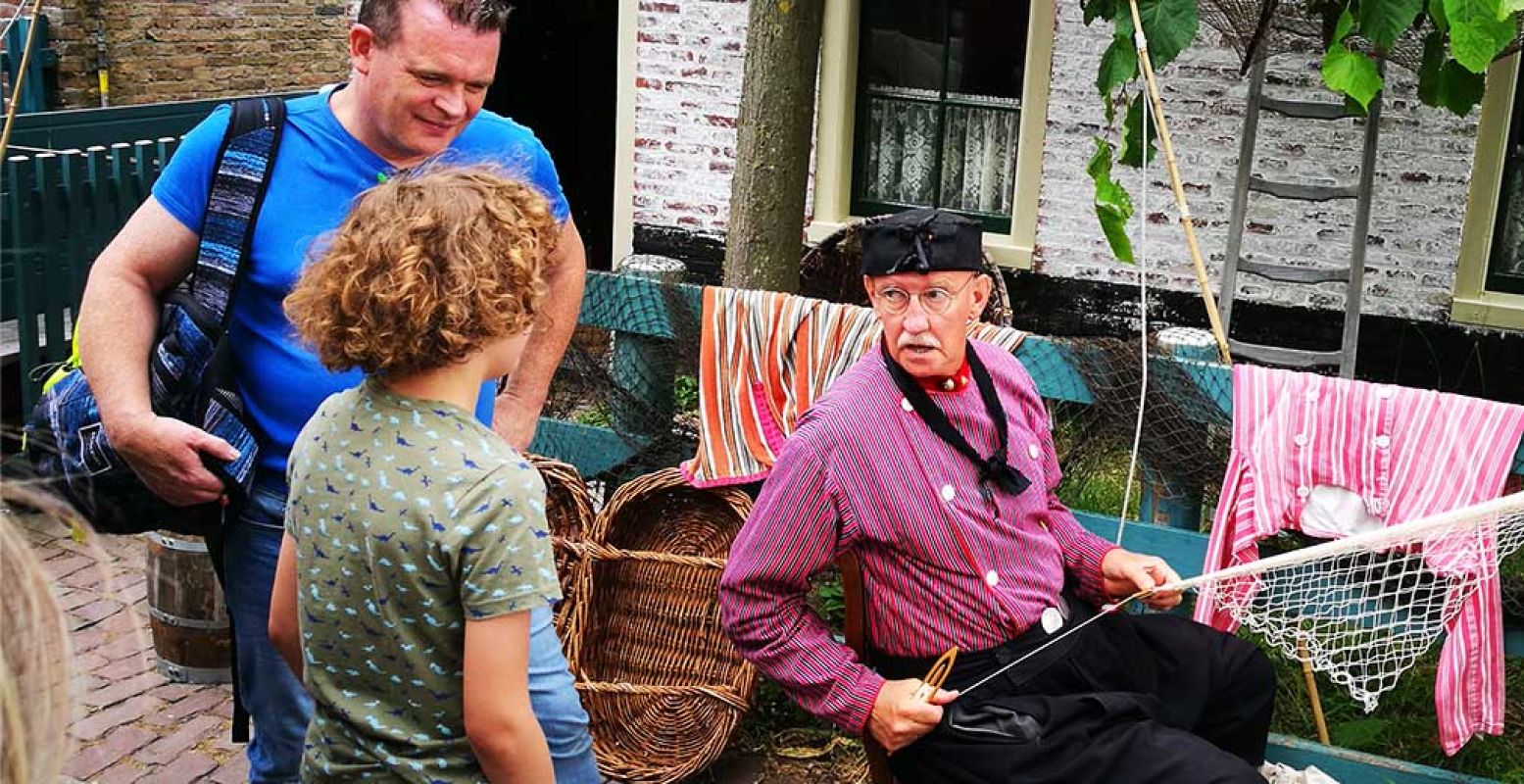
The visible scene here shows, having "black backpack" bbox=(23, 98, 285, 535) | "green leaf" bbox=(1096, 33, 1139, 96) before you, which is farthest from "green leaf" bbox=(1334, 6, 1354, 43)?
"black backpack" bbox=(23, 98, 285, 535)

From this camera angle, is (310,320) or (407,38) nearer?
(310,320)

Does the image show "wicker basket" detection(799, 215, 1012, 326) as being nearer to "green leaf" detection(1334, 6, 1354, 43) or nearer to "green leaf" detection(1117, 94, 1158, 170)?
"green leaf" detection(1117, 94, 1158, 170)

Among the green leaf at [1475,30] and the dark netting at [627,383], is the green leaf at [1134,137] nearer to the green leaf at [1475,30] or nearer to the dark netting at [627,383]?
the green leaf at [1475,30]

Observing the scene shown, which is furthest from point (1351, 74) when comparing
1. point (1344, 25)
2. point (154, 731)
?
point (154, 731)

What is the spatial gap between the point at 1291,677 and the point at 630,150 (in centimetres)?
510

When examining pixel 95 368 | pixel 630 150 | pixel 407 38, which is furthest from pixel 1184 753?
pixel 630 150

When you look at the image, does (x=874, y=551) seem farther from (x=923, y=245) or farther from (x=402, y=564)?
(x=402, y=564)

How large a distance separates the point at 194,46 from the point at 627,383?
7465 mm

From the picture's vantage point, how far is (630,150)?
846cm

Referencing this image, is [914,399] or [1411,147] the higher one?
[1411,147]

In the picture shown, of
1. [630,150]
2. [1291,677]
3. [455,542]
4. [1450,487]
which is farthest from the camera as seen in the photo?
[630,150]

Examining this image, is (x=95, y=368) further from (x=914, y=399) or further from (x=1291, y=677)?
(x=1291, y=677)

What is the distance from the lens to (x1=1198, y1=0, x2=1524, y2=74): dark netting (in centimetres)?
557

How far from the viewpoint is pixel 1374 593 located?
12.0 ft
